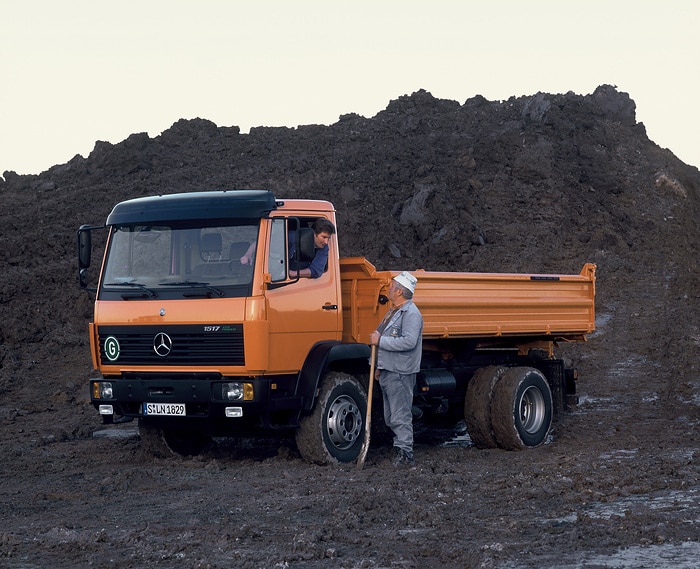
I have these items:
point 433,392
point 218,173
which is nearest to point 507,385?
point 433,392

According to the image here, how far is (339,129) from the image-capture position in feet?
115

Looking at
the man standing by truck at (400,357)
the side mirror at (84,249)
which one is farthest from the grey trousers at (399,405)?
the side mirror at (84,249)

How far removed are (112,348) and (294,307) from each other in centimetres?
194

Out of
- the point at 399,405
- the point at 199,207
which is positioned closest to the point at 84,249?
the point at 199,207

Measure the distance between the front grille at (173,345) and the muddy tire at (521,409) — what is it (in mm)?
3650

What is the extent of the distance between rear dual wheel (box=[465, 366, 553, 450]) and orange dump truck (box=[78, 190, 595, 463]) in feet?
2.48

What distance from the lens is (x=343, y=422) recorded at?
10.9 metres

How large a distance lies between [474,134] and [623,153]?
4.87 meters

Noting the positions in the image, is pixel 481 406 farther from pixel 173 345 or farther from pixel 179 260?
pixel 179 260

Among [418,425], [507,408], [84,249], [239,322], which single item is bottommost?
[418,425]

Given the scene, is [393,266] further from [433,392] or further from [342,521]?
[342,521]

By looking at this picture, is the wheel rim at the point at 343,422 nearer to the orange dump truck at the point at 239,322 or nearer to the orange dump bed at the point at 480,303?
the orange dump truck at the point at 239,322

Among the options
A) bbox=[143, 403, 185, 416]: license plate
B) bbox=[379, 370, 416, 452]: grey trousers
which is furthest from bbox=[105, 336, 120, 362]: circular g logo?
bbox=[379, 370, 416, 452]: grey trousers

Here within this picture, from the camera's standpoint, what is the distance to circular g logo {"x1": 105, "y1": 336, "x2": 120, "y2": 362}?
1080 centimetres
